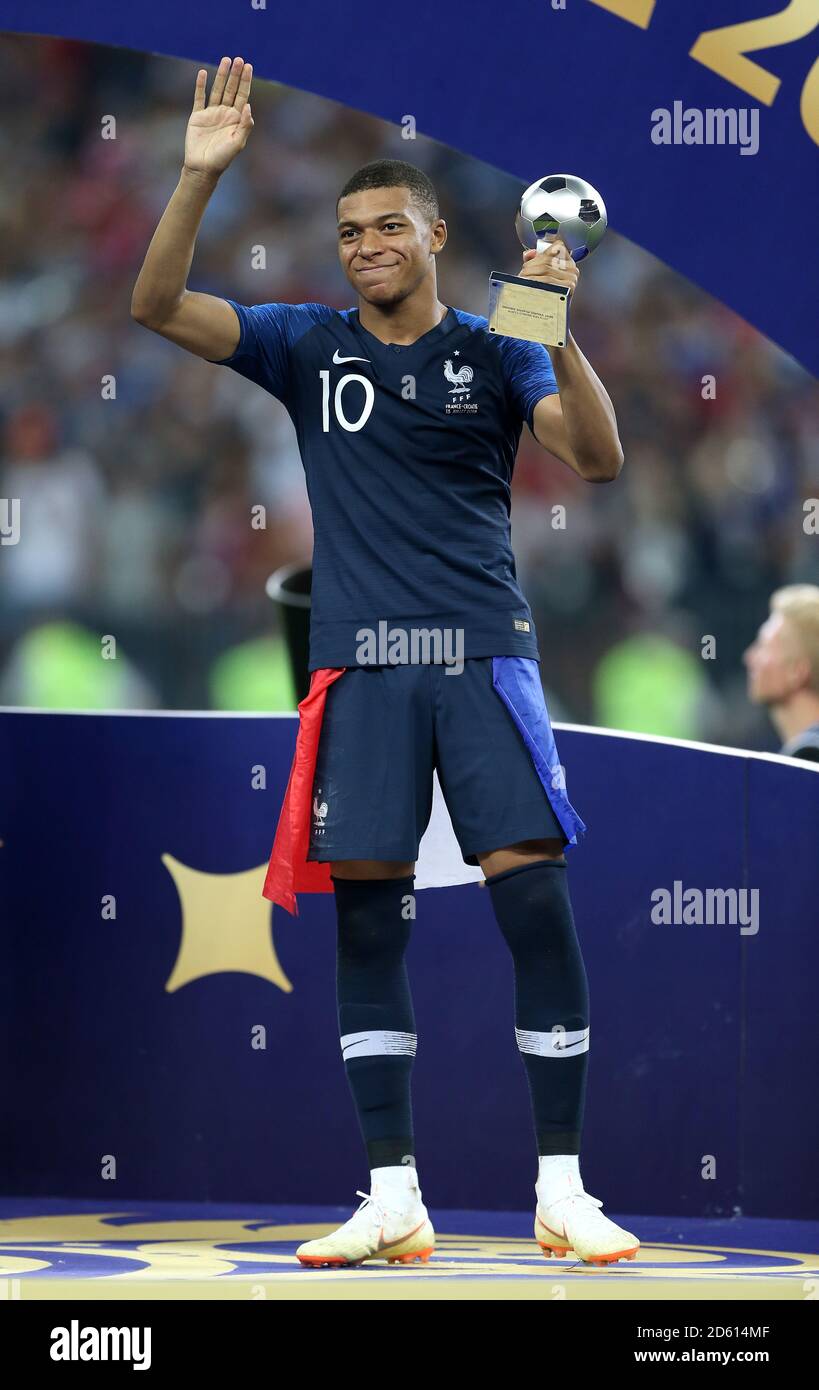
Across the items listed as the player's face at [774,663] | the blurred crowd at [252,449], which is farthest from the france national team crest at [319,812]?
the player's face at [774,663]

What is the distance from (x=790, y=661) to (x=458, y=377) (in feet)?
4.83

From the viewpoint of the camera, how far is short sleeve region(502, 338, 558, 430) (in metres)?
3.25

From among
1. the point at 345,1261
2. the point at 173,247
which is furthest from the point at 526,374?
the point at 345,1261

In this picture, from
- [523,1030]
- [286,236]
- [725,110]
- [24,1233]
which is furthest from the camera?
Answer: [286,236]

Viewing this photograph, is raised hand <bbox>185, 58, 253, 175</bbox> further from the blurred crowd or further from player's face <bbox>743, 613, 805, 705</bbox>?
player's face <bbox>743, 613, 805, 705</bbox>

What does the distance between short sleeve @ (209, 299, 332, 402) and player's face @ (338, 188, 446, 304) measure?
0.15 metres

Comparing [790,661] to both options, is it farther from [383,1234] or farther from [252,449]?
[383,1234]

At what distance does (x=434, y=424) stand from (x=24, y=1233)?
6.50ft

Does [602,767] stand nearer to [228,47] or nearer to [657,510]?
[657,510]

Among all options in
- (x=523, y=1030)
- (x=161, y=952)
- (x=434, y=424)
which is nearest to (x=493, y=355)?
(x=434, y=424)

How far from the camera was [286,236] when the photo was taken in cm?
471

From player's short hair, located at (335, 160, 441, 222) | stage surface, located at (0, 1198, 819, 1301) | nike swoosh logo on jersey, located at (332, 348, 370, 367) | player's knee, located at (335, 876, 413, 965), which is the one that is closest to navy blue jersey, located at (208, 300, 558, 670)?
nike swoosh logo on jersey, located at (332, 348, 370, 367)

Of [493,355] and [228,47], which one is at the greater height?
[228,47]

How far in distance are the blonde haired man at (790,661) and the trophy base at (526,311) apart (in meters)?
1.61
